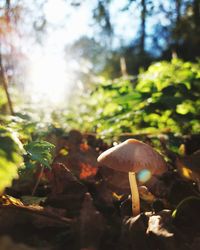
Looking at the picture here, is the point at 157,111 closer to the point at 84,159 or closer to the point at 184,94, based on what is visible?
the point at 184,94

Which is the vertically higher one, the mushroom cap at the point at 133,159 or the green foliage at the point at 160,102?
the mushroom cap at the point at 133,159

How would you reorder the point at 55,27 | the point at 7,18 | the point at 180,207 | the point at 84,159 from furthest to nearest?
the point at 55,27 → the point at 7,18 → the point at 84,159 → the point at 180,207

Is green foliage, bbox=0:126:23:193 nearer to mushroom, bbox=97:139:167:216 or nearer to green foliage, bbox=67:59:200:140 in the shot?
mushroom, bbox=97:139:167:216

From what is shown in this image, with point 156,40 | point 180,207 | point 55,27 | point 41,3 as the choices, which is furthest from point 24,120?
point 156,40

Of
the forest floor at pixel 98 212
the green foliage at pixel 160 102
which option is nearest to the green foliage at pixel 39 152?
the forest floor at pixel 98 212

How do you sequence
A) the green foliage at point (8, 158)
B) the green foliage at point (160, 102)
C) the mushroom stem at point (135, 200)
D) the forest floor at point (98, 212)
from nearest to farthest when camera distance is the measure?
the green foliage at point (8, 158) → the forest floor at point (98, 212) → the mushroom stem at point (135, 200) → the green foliage at point (160, 102)

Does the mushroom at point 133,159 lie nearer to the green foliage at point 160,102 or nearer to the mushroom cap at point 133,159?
the mushroom cap at point 133,159

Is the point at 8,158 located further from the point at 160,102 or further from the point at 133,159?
the point at 160,102
